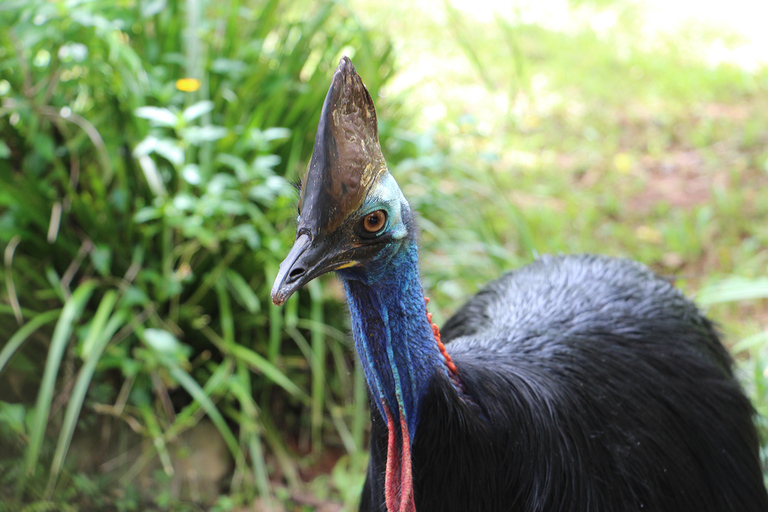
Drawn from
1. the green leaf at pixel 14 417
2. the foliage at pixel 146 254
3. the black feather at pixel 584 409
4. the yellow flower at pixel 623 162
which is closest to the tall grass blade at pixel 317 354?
the foliage at pixel 146 254

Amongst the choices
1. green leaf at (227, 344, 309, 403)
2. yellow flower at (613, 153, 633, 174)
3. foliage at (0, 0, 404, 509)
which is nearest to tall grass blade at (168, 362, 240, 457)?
foliage at (0, 0, 404, 509)

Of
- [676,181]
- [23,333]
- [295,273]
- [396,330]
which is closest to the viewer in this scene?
[295,273]

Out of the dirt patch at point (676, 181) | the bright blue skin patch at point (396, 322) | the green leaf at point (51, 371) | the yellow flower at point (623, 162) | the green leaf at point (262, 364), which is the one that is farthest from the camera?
the yellow flower at point (623, 162)

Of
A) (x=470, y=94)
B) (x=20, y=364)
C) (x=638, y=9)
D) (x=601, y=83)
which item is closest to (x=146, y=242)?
(x=20, y=364)

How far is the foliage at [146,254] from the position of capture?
2.33 m

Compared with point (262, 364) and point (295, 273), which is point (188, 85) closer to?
point (262, 364)

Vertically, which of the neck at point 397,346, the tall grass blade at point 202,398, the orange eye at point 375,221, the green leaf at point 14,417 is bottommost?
the green leaf at point 14,417

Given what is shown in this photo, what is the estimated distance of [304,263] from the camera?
119cm

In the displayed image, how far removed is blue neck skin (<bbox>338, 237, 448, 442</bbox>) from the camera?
1306 millimetres

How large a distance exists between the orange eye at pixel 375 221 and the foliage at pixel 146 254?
42.6 inches

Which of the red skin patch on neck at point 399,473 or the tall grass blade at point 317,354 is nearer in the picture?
the red skin patch on neck at point 399,473

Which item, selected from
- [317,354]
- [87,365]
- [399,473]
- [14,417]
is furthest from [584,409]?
[14,417]

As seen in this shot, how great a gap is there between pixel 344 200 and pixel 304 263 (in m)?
0.12

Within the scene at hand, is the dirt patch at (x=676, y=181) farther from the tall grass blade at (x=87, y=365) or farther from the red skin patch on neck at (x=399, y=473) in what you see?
the red skin patch on neck at (x=399, y=473)
